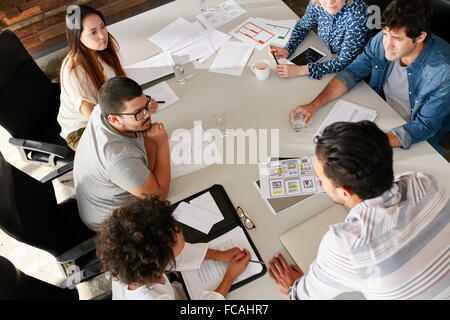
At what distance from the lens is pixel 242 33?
220cm

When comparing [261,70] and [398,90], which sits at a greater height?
[261,70]

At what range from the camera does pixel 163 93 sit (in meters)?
1.96

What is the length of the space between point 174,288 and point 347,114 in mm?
1180

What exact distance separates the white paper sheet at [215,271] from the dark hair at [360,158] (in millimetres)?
498

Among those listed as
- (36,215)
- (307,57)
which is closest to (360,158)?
(307,57)

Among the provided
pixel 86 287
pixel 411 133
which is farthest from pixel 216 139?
pixel 86 287

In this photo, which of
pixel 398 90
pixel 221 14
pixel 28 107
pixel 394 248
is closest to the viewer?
pixel 394 248

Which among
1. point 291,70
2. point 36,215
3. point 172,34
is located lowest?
point 291,70

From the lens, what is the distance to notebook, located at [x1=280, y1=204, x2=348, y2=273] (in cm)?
131

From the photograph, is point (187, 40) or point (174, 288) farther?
point (187, 40)

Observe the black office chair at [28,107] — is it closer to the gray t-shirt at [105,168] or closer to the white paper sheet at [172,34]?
the gray t-shirt at [105,168]

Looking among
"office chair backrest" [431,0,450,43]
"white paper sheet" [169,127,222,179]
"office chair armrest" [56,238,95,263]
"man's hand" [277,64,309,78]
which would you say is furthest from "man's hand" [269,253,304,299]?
"office chair backrest" [431,0,450,43]

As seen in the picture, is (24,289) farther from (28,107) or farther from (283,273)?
(28,107)
